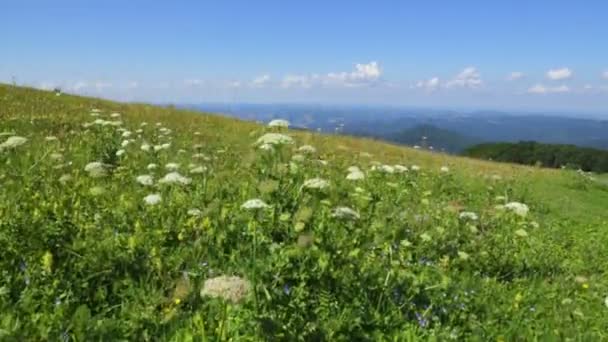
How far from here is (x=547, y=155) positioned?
1592 inches

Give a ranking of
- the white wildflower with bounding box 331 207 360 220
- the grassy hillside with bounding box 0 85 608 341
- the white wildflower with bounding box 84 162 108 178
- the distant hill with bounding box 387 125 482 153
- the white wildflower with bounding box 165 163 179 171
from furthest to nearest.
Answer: the distant hill with bounding box 387 125 482 153
the white wildflower with bounding box 165 163 179 171
the white wildflower with bounding box 84 162 108 178
the white wildflower with bounding box 331 207 360 220
the grassy hillside with bounding box 0 85 608 341

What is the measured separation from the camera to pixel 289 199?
5129 mm

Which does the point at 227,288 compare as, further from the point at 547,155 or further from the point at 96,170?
the point at 547,155

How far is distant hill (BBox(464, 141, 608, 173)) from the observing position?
1478 inches

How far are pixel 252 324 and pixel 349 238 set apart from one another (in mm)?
1759

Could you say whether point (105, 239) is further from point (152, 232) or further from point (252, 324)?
point (252, 324)

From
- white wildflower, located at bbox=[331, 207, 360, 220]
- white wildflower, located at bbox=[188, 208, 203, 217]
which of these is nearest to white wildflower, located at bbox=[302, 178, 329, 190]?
white wildflower, located at bbox=[331, 207, 360, 220]

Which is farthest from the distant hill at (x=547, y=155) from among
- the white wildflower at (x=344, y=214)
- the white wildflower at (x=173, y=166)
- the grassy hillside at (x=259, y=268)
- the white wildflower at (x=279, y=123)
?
the white wildflower at (x=344, y=214)

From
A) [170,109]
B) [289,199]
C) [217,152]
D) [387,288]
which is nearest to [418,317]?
[387,288]

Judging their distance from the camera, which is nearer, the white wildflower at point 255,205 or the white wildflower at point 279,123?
the white wildflower at point 255,205

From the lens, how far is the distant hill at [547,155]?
37.5 metres

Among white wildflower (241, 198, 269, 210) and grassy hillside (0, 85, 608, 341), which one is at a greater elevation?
white wildflower (241, 198, 269, 210)

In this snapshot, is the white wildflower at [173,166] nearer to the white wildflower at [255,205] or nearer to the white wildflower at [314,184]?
the white wildflower at [255,205]

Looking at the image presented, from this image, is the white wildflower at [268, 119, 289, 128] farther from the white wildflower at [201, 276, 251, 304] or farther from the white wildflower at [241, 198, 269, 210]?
the white wildflower at [201, 276, 251, 304]
